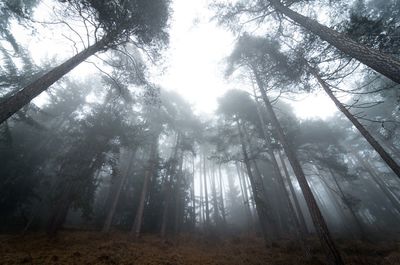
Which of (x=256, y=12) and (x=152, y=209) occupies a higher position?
(x=256, y=12)

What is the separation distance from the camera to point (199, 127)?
21031mm

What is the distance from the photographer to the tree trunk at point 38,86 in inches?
221

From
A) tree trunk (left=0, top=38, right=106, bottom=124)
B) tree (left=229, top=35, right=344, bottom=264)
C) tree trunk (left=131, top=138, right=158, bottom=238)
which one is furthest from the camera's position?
tree trunk (left=131, top=138, right=158, bottom=238)

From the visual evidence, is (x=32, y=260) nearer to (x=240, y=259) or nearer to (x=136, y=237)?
(x=136, y=237)

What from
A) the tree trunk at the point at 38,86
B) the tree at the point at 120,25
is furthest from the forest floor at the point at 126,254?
the tree at the point at 120,25

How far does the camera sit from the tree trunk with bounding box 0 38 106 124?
18.4 feet

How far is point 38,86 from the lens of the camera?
6.44 meters

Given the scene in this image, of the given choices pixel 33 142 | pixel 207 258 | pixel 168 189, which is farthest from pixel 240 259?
pixel 33 142

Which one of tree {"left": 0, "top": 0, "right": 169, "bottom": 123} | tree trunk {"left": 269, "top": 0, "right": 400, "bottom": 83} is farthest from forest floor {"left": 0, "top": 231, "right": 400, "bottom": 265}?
tree trunk {"left": 269, "top": 0, "right": 400, "bottom": 83}

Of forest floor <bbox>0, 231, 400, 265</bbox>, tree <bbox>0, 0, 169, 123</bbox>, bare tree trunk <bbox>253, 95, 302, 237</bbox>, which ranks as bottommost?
forest floor <bbox>0, 231, 400, 265</bbox>

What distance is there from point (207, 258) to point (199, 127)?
13.1 meters

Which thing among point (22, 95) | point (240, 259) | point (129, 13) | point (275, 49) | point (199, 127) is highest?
point (199, 127)

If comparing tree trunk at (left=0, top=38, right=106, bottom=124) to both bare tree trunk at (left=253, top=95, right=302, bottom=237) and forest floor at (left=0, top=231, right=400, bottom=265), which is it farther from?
bare tree trunk at (left=253, top=95, right=302, bottom=237)

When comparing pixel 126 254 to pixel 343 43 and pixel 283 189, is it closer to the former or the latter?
pixel 283 189
